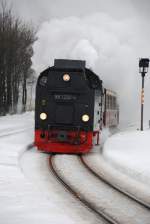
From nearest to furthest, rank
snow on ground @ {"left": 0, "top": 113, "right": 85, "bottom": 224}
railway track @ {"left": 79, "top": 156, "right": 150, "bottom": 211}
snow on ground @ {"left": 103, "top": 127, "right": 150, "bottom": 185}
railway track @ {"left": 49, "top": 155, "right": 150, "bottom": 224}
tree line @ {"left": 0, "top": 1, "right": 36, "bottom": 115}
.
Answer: snow on ground @ {"left": 0, "top": 113, "right": 85, "bottom": 224} → railway track @ {"left": 49, "top": 155, "right": 150, "bottom": 224} → railway track @ {"left": 79, "top": 156, "right": 150, "bottom": 211} → snow on ground @ {"left": 103, "top": 127, "right": 150, "bottom": 185} → tree line @ {"left": 0, "top": 1, "right": 36, "bottom": 115}

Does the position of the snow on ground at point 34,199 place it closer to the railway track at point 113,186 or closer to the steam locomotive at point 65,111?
the railway track at point 113,186

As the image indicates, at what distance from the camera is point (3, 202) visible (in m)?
8.58

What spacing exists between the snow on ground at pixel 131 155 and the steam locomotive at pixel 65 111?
1.18 meters

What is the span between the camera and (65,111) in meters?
17.0

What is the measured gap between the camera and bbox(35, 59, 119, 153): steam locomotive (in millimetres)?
16922

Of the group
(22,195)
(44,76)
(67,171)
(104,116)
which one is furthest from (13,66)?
(22,195)

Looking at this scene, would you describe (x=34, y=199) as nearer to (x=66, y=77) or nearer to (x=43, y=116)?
(x=43, y=116)

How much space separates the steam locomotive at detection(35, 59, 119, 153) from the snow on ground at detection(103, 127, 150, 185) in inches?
46.5

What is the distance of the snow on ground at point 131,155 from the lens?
12.5 metres

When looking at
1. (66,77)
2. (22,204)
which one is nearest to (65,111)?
(66,77)

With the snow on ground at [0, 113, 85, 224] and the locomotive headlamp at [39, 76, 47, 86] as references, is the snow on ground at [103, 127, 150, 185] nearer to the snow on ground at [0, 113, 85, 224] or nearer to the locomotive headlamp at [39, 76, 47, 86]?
the snow on ground at [0, 113, 85, 224]

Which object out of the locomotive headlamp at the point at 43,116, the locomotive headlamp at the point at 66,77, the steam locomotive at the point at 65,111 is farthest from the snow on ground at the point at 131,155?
the locomotive headlamp at the point at 66,77

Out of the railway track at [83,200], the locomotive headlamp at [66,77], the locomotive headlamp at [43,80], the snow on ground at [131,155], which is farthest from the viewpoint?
the locomotive headlamp at [43,80]

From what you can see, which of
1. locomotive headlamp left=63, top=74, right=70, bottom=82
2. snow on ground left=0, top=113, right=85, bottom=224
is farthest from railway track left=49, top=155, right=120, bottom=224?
locomotive headlamp left=63, top=74, right=70, bottom=82
